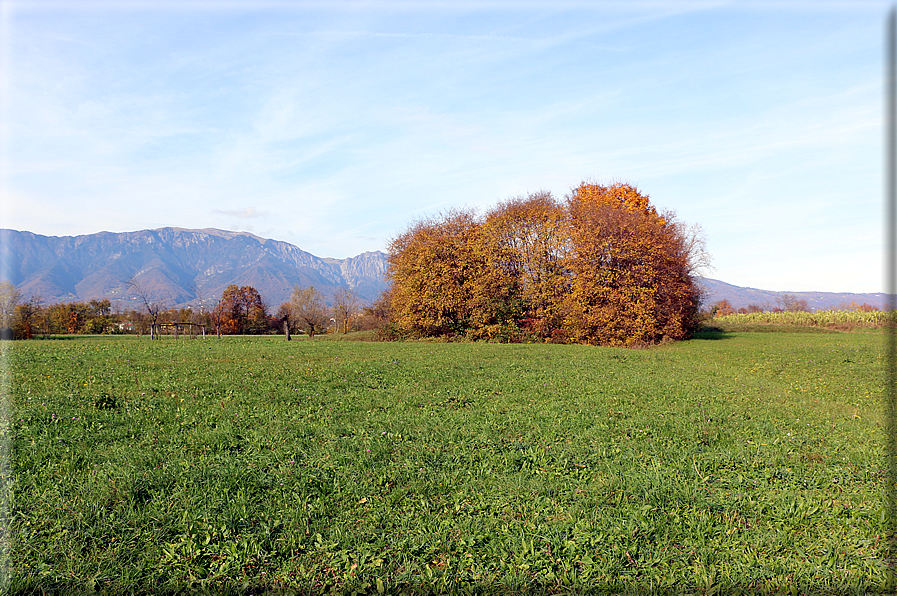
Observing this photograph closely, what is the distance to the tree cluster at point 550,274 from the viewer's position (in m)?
31.2

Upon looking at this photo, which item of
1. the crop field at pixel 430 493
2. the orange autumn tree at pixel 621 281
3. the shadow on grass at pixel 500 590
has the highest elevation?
the orange autumn tree at pixel 621 281

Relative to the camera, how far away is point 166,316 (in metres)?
56.4

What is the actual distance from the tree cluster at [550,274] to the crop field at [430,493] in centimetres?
2142

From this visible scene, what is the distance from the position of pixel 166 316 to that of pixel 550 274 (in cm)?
4569

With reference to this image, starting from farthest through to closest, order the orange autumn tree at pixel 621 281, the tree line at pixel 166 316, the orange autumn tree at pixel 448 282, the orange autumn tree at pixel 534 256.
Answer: the tree line at pixel 166 316 → the orange autumn tree at pixel 448 282 → the orange autumn tree at pixel 534 256 → the orange autumn tree at pixel 621 281

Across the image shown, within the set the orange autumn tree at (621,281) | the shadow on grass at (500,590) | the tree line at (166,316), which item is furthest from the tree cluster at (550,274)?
the shadow on grass at (500,590)

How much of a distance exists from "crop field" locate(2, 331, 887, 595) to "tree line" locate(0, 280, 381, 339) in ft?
77.8

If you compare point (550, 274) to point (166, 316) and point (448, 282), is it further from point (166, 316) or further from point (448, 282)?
point (166, 316)

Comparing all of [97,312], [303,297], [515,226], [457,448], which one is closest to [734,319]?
[515,226]

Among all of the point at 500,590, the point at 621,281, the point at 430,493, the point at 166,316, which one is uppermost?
the point at 621,281

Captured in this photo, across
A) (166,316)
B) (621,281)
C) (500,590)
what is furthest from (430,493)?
(166,316)

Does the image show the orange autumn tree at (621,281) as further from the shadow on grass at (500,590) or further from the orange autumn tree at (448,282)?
the shadow on grass at (500,590)

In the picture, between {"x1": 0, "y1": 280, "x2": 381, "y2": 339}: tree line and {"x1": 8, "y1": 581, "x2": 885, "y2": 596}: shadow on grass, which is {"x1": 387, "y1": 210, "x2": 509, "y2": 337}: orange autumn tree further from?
{"x1": 8, "y1": 581, "x2": 885, "y2": 596}: shadow on grass

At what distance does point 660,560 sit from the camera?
409 cm
